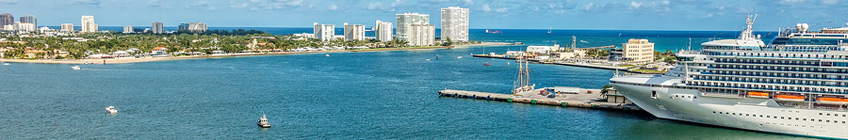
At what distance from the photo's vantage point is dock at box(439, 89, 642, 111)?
112ft

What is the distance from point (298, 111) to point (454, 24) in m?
109

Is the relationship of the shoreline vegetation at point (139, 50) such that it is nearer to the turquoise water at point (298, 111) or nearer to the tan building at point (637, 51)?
the turquoise water at point (298, 111)

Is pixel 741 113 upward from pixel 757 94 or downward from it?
downward

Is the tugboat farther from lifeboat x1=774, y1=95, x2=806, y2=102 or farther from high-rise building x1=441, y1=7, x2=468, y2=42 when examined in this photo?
high-rise building x1=441, y1=7, x2=468, y2=42

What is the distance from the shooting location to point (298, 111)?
3406 cm

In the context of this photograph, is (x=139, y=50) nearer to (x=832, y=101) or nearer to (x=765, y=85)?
(x=765, y=85)

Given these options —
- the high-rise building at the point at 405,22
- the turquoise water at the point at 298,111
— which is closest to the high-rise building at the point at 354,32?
the high-rise building at the point at 405,22

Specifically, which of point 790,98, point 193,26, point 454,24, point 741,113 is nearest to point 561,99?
point 741,113

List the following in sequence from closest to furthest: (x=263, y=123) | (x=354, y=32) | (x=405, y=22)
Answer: (x=263, y=123), (x=405, y=22), (x=354, y=32)

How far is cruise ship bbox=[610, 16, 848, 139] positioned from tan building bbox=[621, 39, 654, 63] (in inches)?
1675

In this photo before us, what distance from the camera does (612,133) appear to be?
28.7 m

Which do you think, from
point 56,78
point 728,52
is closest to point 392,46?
point 56,78

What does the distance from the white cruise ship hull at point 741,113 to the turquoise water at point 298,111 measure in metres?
0.48

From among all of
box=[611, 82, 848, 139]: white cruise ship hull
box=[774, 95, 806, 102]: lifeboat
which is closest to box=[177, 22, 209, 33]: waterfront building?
box=[611, 82, 848, 139]: white cruise ship hull
